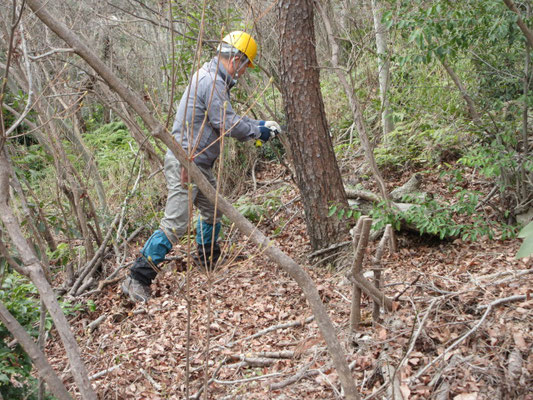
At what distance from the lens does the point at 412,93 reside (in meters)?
6.34

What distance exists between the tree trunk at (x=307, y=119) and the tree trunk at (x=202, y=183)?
8.26ft

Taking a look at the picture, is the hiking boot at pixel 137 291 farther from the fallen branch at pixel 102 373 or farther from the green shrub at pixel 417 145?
the green shrub at pixel 417 145

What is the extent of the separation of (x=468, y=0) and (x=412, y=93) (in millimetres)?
2260

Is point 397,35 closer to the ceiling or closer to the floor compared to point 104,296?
closer to the ceiling

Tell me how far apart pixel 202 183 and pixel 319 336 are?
6.25 ft

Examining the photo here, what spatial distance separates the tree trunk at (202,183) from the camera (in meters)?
1.87

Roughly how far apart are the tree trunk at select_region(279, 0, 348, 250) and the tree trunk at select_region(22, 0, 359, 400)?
2.52 meters

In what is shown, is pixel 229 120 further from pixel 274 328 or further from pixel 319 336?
pixel 319 336

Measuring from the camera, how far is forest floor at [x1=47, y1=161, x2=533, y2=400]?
2686mm

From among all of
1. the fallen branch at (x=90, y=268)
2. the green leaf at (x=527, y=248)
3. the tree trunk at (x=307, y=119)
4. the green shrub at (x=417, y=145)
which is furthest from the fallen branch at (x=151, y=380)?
the green shrub at (x=417, y=145)

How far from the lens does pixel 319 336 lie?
3.45 meters

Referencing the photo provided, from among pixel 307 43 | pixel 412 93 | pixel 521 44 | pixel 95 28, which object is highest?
pixel 95 28

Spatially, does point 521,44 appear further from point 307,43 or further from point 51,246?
point 51,246

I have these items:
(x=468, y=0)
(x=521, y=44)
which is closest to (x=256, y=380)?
(x=468, y=0)
